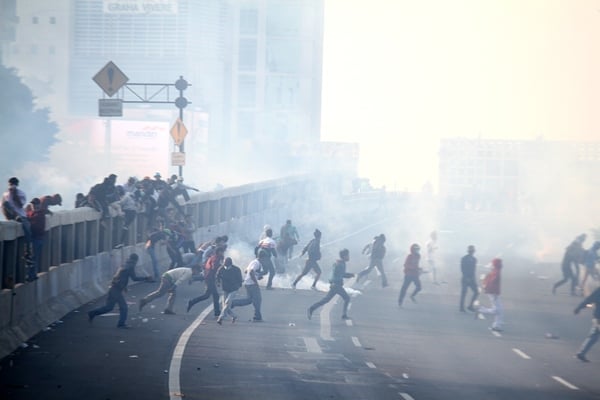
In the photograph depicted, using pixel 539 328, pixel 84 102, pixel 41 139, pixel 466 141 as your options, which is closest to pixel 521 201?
pixel 466 141

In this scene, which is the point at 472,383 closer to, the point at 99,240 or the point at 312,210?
the point at 99,240

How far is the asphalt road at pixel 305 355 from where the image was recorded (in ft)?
50.4

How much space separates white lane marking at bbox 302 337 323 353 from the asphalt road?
0.08m

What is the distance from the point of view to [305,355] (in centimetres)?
1894

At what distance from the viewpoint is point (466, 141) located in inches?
2968

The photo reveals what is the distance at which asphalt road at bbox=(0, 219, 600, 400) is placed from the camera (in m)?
15.4

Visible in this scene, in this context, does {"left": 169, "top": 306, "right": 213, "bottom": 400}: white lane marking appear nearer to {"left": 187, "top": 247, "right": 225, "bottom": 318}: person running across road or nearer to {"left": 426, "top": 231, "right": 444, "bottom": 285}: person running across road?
{"left": 187, "top": 247, "right": 225, "bottom": 318}: person running across road

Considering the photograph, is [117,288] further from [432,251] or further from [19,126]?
[19,126]

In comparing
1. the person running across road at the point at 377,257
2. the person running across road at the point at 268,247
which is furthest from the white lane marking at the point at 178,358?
the person running across road at the point at 377,257

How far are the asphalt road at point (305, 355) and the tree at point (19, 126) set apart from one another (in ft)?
201

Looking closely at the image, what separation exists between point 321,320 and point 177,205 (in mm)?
9091

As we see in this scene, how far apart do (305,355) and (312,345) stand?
4.43ft

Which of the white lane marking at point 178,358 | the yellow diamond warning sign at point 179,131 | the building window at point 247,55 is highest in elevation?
the building window at point 247,55

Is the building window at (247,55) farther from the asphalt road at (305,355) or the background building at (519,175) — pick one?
the asphalt road at (305,355)
